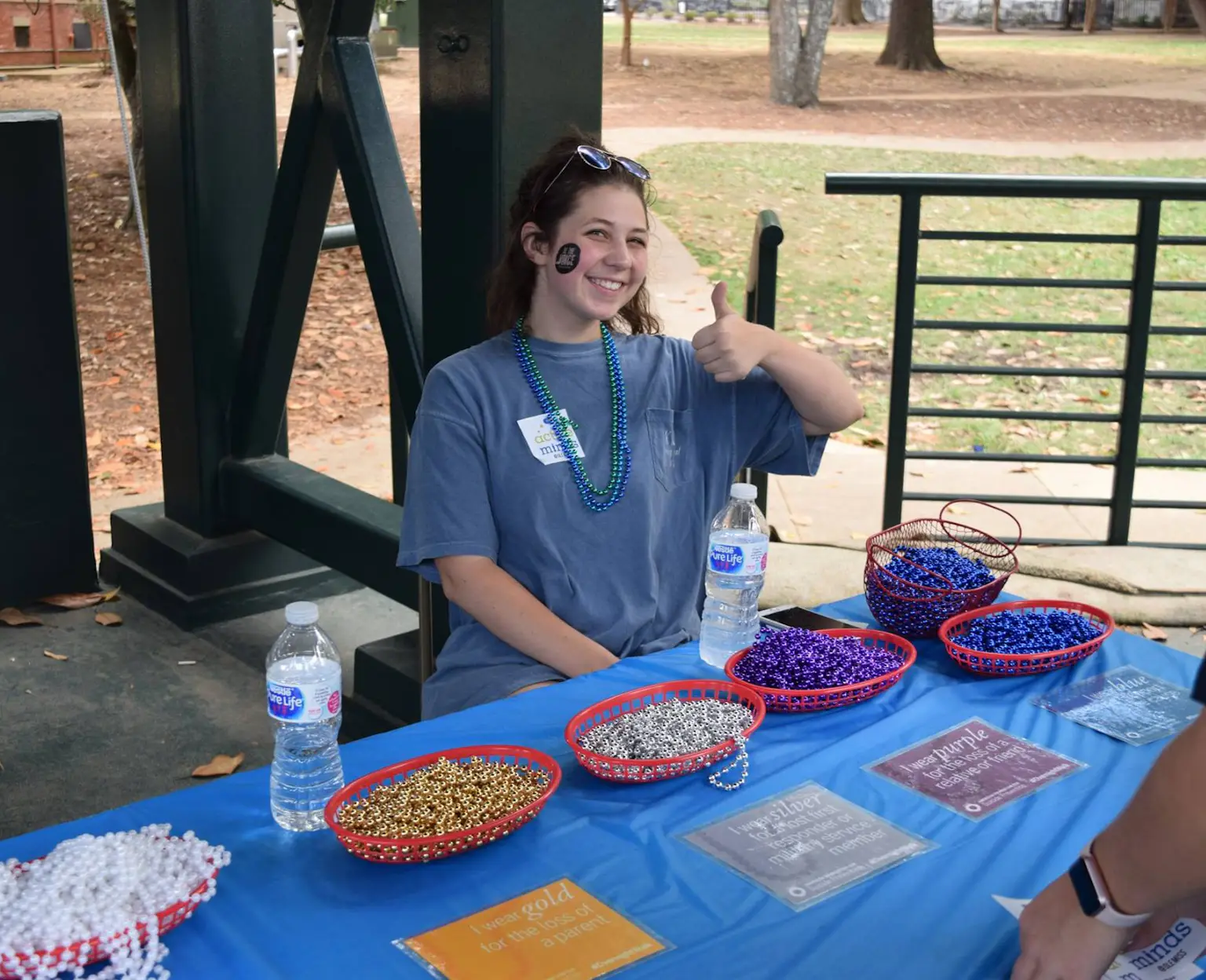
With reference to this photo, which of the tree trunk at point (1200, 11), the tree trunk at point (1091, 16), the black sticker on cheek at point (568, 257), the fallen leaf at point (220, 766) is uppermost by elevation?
the tree trunk at point (1091, 16)

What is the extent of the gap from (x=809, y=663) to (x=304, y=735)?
0.74m

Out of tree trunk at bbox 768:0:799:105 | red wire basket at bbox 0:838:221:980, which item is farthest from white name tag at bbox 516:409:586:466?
tree trunk at bbox 768:0:799:105

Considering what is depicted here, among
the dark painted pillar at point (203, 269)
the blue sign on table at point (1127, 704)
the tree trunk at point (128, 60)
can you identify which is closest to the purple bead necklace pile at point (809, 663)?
the blue sign on table at point (1127, 704)

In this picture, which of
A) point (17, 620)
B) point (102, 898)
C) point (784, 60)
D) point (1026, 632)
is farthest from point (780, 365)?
point (784, 60)

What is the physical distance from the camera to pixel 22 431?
14.6 feet

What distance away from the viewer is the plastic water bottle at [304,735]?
1729 millimetres

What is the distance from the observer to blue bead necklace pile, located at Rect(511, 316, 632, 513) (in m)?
2.49

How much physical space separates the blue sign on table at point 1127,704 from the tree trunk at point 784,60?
18.6m

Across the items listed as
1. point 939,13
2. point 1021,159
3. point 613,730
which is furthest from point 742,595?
point 939,13

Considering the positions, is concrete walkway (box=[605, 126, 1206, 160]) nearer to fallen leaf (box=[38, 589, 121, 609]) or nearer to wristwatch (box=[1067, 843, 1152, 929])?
fallen leaf (box=[38, 589, 121, 609])

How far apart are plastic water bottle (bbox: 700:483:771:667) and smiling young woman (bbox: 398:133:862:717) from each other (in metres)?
0.22

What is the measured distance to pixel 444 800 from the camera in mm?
1702

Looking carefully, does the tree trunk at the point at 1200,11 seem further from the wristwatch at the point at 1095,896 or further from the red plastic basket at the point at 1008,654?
the red plastic basket at the point at 1008,654

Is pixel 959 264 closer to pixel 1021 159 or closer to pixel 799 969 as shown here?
A: pixel 1021 159
